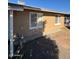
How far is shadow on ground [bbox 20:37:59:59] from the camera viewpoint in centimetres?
181

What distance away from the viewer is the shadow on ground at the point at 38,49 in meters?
1.81

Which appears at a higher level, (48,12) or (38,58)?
(48,12)

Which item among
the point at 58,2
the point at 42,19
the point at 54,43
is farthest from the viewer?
the point at 42,19

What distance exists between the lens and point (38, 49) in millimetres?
1942

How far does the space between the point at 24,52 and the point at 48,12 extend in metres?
0.70
